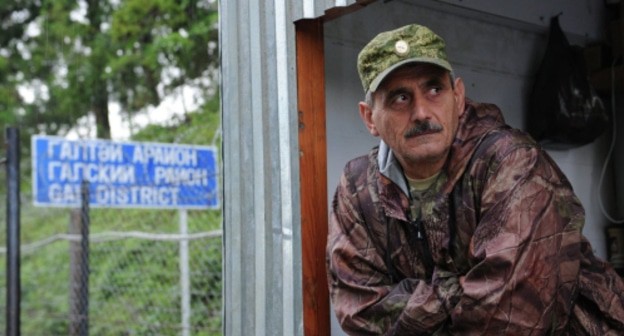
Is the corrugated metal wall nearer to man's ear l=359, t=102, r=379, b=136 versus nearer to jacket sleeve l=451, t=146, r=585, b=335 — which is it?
man's ear l=359, t=102, r=379, b=136

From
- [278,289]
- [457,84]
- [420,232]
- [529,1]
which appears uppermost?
[529,1]

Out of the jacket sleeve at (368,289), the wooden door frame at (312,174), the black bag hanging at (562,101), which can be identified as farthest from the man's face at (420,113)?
the black bag hanging at (562,101)

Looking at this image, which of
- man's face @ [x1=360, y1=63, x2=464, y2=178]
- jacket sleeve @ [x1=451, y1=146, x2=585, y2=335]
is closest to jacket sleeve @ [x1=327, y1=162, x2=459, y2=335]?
jacket sleeve @ [x1=451, y1=146, x2=585, y2=335]

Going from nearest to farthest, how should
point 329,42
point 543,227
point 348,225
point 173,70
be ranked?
point 543,227 → point 348,225 → point 329,42 → point 173,70

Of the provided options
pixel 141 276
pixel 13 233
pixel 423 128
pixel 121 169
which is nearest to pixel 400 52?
pixel 423 128

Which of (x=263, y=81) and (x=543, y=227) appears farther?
(x=263, y=81)

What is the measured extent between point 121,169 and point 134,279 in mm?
4221

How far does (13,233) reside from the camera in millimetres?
5969

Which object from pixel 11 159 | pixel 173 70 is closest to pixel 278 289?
pixel 11 159

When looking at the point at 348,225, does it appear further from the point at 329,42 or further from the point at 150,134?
the point at 150,134

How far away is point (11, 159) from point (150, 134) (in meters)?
8.03

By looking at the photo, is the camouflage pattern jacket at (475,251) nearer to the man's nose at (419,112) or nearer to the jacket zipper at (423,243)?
the jacket zipper at (423,243)

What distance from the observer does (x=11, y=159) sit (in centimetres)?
601

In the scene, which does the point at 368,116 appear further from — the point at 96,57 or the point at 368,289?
the point at 96,57
